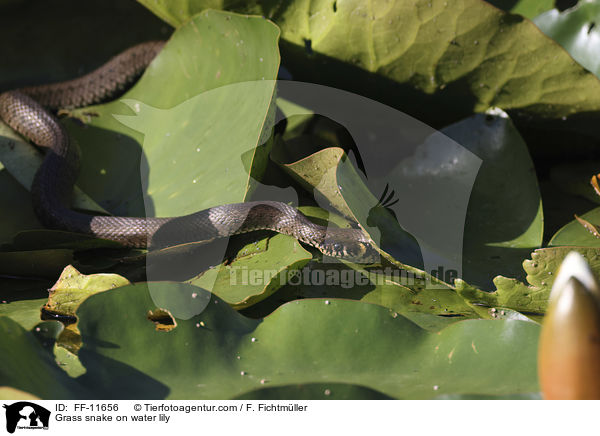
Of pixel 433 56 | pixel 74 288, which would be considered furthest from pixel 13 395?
pixel 433 56

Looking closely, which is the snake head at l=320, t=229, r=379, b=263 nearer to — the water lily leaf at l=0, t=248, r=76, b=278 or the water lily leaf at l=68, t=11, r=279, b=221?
the water lily leaf at l=68, t=11, r=279, b=221

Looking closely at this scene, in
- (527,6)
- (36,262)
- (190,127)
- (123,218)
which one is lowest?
(36,262)

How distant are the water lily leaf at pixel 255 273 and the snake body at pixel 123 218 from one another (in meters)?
0.14

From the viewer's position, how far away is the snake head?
5.98ft

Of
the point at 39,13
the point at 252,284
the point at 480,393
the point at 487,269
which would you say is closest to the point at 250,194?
the point at 252,284

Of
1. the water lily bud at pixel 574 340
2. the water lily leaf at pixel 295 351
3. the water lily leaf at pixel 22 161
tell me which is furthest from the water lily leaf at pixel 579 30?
the water lily leaf at pixel 22 161

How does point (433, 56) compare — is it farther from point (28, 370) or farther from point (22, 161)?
point (22, 161)

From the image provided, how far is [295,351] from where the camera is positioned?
4.44ft

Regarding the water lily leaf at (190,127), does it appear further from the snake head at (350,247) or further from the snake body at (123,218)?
the snake head at (350,247)

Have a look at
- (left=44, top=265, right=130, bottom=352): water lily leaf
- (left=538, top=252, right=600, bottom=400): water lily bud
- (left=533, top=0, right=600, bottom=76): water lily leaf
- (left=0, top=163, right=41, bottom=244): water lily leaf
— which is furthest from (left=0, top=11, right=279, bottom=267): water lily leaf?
(left=538, top=252, right=600, bottom=400): water lily bud

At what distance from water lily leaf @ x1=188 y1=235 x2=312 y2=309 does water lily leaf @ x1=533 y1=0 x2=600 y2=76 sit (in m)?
1.32

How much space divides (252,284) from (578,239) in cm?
116
